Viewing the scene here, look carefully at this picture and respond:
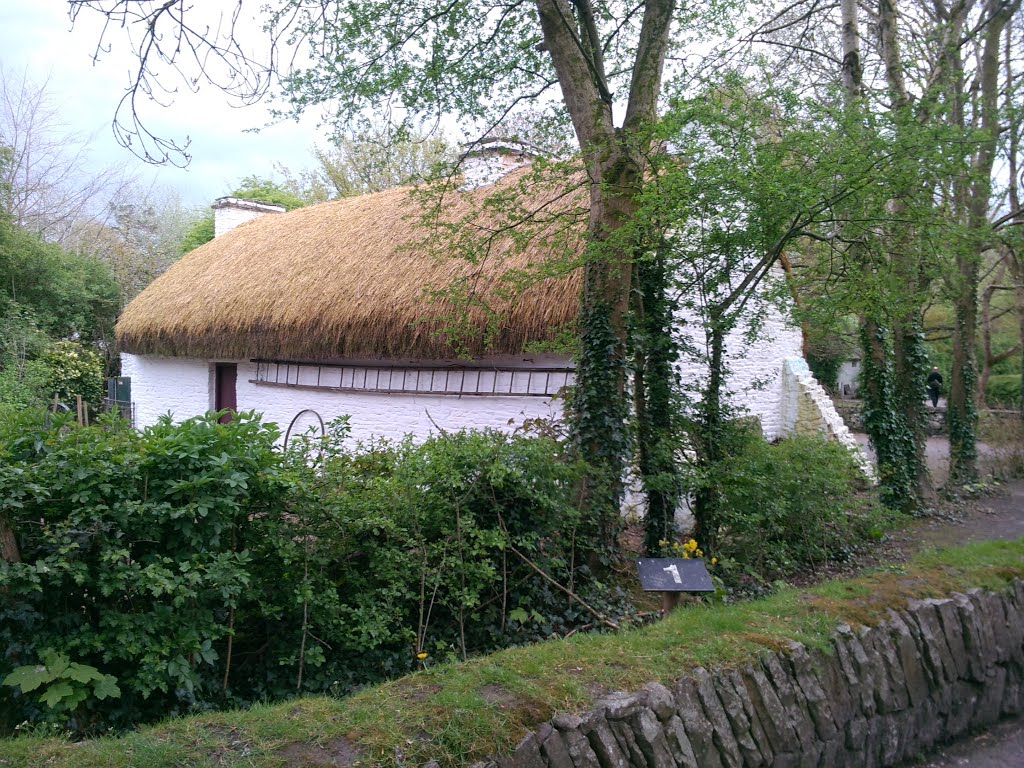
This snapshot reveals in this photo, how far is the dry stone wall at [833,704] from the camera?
10.2ft

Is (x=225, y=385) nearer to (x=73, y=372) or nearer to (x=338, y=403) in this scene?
(x=338, y=403)

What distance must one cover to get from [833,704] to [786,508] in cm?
317

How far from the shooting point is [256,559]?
4.13 m

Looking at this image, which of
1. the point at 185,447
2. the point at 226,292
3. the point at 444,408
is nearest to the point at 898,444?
the point at 444,408

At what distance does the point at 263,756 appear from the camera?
8.72ft

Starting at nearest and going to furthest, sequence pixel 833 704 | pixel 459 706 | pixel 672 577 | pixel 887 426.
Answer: pixel 459 706, pixel 833 704, pixel 672 577, pixel 887 426

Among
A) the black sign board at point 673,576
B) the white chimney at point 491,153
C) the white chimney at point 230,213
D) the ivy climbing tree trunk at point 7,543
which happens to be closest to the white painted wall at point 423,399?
the white chimney at point 491,153

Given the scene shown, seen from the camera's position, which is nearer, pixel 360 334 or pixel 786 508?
pixel 786 508

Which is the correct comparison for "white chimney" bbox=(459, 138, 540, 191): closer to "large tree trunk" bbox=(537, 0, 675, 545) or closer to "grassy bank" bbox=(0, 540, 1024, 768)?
"large tree trunk" bbox=(537, 0, 675, 545)

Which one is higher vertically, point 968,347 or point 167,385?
point 968,347

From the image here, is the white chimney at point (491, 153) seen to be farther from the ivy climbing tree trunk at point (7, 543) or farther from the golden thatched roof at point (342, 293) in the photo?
the ivy climbing tree trunk at point (7, 543)

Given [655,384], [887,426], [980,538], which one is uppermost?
[655,384]

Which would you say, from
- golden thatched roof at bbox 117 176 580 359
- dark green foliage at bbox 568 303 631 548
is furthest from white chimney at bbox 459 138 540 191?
dark green foliage at bbox 568 303 631 548

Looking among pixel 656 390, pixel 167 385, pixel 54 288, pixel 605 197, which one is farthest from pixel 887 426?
pixel 54 288
